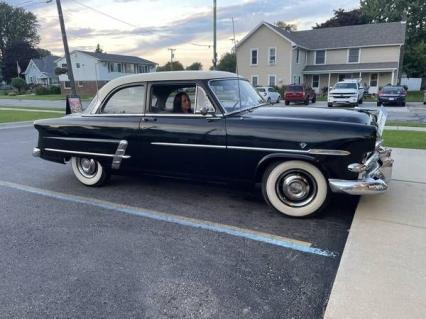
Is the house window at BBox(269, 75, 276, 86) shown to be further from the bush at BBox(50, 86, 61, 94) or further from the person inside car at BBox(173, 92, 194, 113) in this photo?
the bush at BBox(50, 86, 61, 94)

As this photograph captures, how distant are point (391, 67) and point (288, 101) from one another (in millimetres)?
15543

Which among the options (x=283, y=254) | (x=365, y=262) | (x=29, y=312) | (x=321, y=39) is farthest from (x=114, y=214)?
(x=321, y=39)

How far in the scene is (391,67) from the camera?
113ft

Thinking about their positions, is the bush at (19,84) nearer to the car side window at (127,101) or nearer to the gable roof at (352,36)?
the gable roof at (352,36)

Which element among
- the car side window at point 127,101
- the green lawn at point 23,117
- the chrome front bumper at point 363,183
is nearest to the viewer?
the chrome front bumper at point 363,183

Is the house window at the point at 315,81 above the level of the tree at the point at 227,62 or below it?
below

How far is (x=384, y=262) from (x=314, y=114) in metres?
2.01

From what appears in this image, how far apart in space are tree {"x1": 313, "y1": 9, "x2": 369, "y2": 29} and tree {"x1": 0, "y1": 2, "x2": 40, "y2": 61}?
71.4 meters

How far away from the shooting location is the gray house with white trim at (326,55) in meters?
A: 35.4

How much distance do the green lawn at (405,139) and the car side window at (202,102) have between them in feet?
18.3

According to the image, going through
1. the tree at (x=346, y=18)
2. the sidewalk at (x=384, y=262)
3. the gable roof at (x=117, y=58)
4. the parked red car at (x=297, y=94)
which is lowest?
the sidewalk at (x=384, y=262)

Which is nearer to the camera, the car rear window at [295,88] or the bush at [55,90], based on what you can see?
the car rear window at [295,88]

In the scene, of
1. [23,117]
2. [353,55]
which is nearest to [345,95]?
[353,55]

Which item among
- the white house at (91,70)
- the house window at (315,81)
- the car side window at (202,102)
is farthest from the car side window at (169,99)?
the white house at (91,70)
